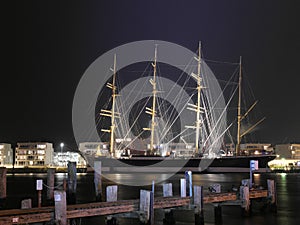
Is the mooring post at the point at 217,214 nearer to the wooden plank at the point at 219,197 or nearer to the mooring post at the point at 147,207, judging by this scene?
the wooden plank at the point at 219,197

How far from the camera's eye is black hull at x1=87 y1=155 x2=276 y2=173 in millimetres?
114688

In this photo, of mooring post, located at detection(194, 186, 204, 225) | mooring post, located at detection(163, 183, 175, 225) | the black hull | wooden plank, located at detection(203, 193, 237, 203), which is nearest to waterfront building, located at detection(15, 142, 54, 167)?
the black hull

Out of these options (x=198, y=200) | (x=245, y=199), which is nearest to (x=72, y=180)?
(x=245, y=199)

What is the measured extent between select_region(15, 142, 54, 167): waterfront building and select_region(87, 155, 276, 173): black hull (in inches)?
2120

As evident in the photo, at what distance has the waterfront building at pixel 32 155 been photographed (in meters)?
175

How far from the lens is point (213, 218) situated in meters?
27.4

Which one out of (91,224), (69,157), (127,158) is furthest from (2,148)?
(91,224)

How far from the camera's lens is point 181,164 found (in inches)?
4798

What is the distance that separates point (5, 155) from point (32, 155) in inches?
535

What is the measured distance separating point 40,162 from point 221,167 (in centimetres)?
8567

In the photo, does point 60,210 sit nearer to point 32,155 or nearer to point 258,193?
point 258,193

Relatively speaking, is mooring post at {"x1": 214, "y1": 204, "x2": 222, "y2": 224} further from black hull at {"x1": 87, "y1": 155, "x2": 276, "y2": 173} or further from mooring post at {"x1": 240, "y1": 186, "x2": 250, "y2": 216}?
black hull at {"x1": 87, "y1": 155, "x2": 276, "y2": 173}

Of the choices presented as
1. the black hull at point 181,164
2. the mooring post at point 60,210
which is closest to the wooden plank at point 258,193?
the mooring post at point 60,210

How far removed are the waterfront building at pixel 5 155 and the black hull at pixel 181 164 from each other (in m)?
66.7
